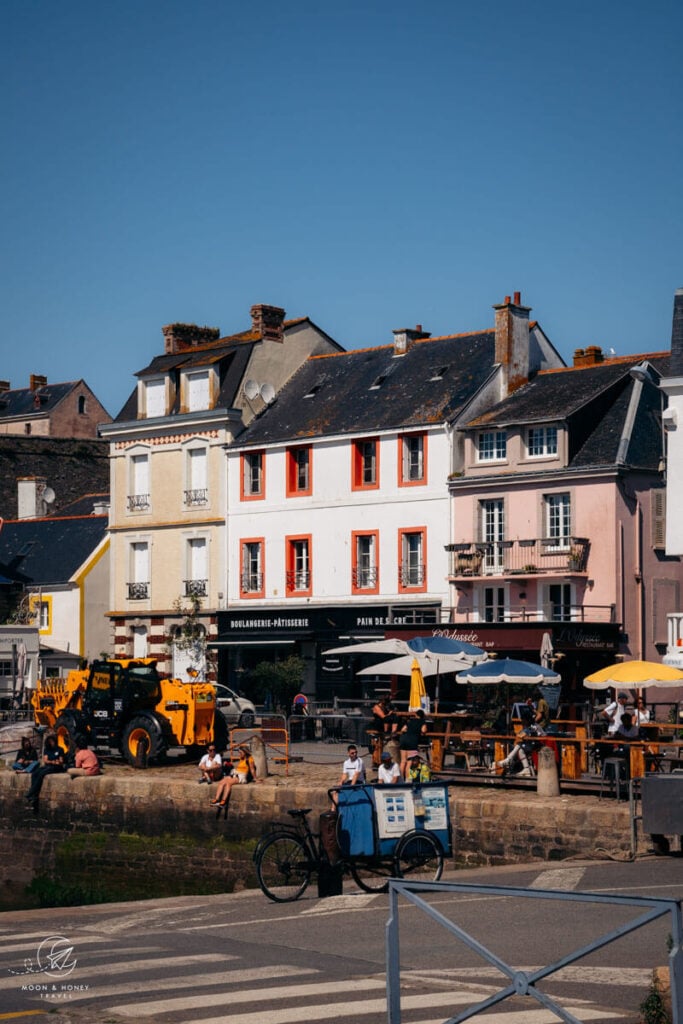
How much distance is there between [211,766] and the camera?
29.2 m

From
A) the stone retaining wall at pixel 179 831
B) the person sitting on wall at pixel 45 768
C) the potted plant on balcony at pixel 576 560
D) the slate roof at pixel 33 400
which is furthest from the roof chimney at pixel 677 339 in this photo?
the slate roof at pixel 33 400

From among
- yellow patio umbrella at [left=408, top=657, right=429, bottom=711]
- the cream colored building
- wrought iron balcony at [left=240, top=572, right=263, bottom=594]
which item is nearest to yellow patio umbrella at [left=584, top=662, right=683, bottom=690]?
yellow patio umbrella at [left=408, top=657, right=429, bottom=711]

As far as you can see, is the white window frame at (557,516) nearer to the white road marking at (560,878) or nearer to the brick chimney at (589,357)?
the brick chimney at (589,357)

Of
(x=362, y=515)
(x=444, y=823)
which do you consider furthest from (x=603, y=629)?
(x=444, y=823)

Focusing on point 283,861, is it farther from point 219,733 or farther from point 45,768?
point 45,768

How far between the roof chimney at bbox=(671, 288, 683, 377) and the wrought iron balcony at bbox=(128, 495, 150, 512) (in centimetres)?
2214

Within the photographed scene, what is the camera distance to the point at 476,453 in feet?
142

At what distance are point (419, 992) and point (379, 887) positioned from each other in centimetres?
764

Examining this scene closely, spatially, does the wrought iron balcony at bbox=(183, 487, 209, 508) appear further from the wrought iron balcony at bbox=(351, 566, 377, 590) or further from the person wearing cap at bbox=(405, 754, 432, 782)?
the person wearing cap at bbox=(405, 754, 432, 782)

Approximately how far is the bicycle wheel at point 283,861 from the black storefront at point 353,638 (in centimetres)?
2035

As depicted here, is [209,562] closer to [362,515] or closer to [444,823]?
[362,515]

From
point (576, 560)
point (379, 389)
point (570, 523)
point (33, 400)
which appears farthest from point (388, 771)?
point (33, 400)

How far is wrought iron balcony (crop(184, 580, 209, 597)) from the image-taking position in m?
48.8

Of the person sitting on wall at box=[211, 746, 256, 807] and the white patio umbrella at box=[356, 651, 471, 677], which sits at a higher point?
the white patio umbrella at box=[356, 651, 471, 677]
